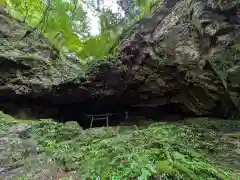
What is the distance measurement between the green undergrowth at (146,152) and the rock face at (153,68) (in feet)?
5.78

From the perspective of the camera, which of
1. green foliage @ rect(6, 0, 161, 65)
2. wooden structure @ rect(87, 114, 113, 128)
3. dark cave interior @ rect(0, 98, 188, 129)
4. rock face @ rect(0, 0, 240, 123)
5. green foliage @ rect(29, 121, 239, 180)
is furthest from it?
green foliage @ rect(6, 0, 161, 65)

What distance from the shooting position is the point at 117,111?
36.4 ft

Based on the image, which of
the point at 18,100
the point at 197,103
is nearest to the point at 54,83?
the point at 18,100

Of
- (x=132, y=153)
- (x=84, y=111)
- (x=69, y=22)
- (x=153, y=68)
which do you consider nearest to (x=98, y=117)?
(x=84, y=111)

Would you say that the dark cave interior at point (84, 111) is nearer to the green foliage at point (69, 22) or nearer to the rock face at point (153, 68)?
the rock face at point (153, 68)

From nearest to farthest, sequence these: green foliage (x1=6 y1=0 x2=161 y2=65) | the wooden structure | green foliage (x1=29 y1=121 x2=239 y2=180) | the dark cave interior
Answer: green foliage (x1=29 y1=121 x2=239 y2=180), the dark cave interior, the wooden structure, green foliage (x1=6 y1=0 x2=161 y2=65)

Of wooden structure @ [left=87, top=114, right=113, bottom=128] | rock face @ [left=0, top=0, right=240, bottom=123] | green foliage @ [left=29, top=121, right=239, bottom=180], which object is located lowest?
green foliage @ [left=29, top=121, right=239, bottom=180]

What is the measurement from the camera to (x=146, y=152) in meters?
4.41

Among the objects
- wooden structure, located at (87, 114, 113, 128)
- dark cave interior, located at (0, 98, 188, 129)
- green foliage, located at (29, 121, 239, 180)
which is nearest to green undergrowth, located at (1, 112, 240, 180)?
green foliage, located at (29, 121, 239, 180)

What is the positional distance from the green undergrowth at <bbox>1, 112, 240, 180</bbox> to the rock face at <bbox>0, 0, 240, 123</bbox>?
5.78 feet

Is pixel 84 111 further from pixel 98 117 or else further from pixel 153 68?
pixel 153 68

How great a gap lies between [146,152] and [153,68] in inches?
197

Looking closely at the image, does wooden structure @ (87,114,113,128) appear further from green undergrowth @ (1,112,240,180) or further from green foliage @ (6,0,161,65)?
green undergrowth @ (1,112,240,180)

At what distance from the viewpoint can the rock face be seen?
6.62 m
